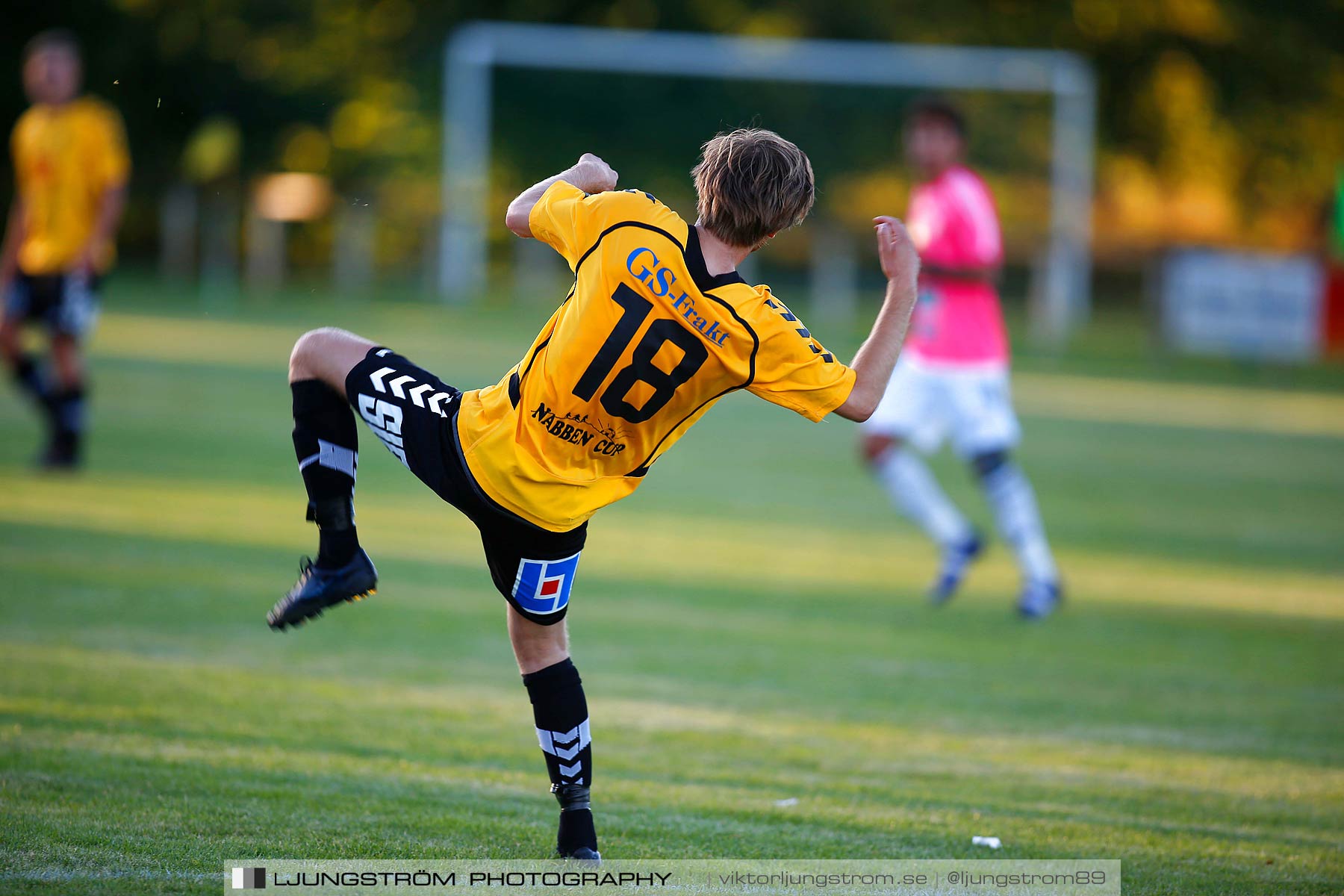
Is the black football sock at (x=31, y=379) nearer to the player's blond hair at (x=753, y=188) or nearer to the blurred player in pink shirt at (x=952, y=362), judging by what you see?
the blurred player in pink shirt at (x=952, y=362)

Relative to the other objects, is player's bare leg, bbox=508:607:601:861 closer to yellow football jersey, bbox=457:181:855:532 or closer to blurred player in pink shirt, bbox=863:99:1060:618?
yellow football jersey, bbox=457:181:855:532

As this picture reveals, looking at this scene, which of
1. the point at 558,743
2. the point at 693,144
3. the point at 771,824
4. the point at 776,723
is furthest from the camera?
the point at 693,144

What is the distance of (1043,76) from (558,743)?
88.0ft

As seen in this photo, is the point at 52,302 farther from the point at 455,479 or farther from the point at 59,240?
the point at 455,479

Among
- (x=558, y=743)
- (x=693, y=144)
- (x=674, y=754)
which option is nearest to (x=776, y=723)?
(x=674, y=754)

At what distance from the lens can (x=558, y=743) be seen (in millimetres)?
4160

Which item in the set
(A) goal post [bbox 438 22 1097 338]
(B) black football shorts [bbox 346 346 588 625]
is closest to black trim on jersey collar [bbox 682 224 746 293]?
(B) black football shorts [bbox 346 346 588 625]

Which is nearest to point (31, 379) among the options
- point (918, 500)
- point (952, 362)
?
point (918, 500)

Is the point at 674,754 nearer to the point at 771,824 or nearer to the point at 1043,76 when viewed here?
the point at 771,824

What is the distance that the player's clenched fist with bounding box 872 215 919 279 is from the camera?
4.15 meters

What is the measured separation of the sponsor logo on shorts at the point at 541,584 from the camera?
13.2 ft

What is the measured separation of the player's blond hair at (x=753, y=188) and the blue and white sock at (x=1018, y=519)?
15.4 ft

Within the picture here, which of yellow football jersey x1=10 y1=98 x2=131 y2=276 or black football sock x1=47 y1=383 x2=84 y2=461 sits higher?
yellow football jersey x1=10 y1=98 x2=131 y2=276

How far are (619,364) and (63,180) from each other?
8220 millimetres
